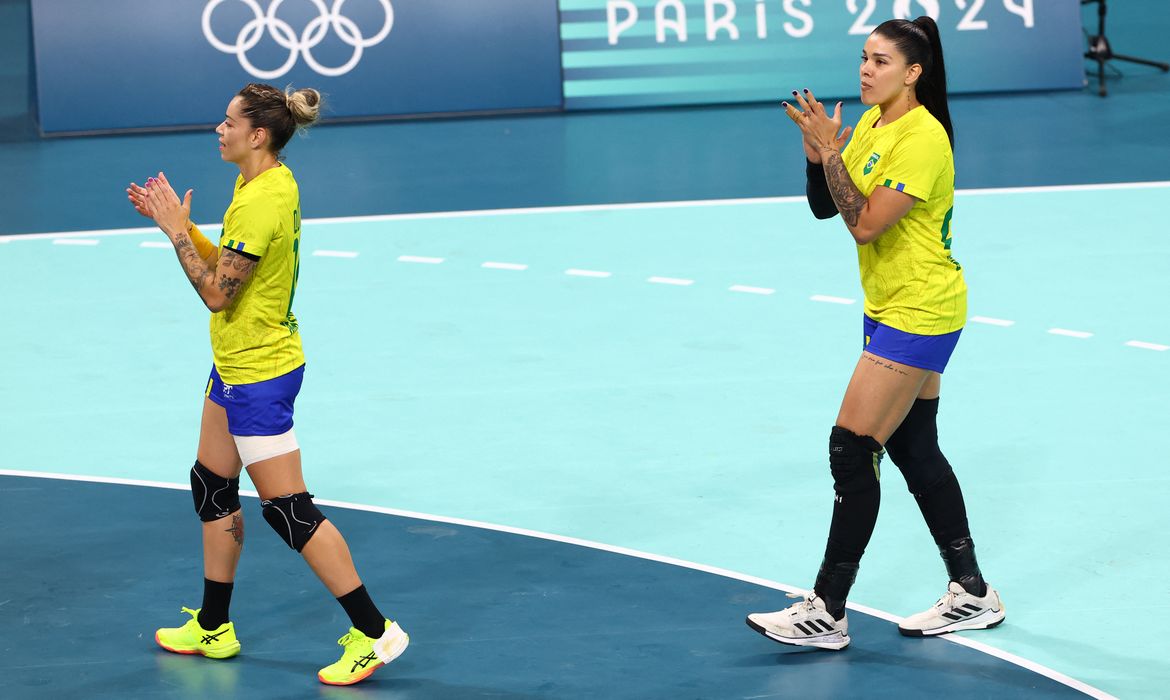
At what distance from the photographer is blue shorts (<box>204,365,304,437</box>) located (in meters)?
5.39

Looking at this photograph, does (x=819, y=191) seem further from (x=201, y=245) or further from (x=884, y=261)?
(x=201, y=245)

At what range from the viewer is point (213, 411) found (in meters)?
5.57

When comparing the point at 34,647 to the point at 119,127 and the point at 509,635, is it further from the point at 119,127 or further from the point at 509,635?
the point at 119,127

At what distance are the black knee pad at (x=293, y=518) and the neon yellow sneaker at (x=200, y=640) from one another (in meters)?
0.59

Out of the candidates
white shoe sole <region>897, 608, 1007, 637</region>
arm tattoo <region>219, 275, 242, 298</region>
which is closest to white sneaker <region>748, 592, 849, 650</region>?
white shoe sole <region>897, 608, 1007, 637</region>

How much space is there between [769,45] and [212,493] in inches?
459

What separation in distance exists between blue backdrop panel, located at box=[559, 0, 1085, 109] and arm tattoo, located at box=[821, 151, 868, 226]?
36.3ft

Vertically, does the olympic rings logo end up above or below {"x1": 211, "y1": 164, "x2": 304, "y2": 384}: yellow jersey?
above

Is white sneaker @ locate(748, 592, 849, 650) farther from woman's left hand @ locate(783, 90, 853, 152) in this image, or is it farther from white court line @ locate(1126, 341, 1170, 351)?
white court line @ locate(1126, 341, 1170, 351)

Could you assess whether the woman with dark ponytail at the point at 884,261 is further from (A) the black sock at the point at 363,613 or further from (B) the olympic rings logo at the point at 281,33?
(B) the olympic rings logo at the point at 281,33

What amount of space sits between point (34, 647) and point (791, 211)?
7869 mm

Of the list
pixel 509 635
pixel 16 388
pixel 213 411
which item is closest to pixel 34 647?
pixel 213 411

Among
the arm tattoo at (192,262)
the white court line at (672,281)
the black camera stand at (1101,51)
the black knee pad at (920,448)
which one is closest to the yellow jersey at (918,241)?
the black knee pad at (920,448)

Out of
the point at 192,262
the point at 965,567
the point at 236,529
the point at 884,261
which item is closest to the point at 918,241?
the point at 884,261
